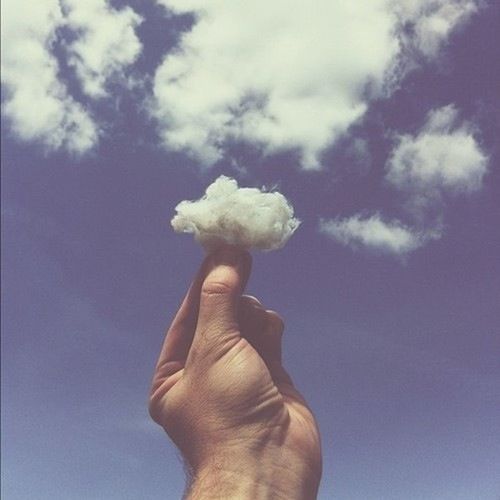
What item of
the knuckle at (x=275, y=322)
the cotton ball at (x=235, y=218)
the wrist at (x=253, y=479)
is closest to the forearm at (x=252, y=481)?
the wrist at (x=253, y=479)

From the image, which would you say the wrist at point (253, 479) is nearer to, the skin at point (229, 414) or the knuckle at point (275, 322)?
the skin at point (229, 414)

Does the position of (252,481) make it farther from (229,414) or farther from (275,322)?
(275,322)

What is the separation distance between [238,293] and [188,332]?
1.48ft

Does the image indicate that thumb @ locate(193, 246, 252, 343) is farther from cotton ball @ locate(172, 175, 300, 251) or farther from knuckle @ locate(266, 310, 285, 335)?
knuckle @ locate(266, 310, 285, 335)

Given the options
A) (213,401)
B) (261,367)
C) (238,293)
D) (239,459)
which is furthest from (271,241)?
(239,459)

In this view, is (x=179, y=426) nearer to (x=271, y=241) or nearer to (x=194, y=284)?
(x=194, y=284)

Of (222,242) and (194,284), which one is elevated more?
(222,242)

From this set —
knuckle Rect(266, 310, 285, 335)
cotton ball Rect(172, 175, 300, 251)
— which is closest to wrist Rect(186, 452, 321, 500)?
knuckle Rect(266, 310, 285, 335)

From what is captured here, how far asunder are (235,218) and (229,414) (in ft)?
3.61

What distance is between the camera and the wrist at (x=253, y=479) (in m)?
2.81

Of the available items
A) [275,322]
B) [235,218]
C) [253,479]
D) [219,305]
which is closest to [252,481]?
[253,479]

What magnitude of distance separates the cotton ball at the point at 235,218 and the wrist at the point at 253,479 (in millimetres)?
1185

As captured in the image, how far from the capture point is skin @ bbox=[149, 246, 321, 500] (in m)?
2.90

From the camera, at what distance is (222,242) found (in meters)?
3.46
